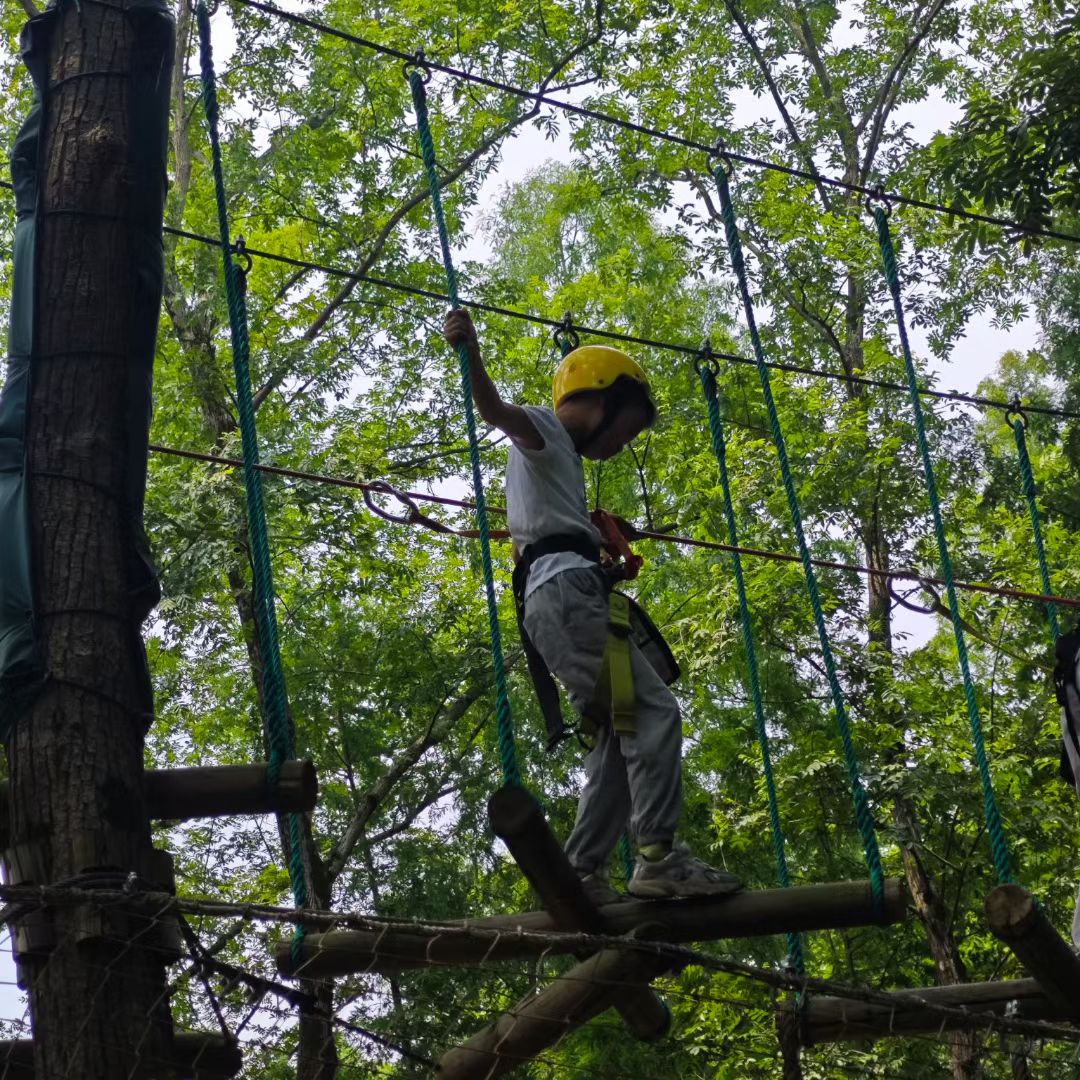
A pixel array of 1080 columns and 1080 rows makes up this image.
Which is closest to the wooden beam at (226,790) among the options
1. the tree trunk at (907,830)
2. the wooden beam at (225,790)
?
the wooden beam at (225,790)

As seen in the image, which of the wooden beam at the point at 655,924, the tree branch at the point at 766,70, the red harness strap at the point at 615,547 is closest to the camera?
the wooden beam at the point at 655,924

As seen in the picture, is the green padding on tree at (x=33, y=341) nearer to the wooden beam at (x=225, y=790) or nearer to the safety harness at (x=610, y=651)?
the wooden beam at (x=225, y=790)

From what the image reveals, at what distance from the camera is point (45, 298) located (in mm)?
2930

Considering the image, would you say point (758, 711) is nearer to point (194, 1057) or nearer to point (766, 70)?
point (194, 1057)

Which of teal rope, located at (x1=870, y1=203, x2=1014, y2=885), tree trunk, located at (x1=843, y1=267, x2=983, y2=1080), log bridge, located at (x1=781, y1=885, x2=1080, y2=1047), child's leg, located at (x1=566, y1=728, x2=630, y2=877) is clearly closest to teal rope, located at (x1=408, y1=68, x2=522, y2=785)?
child's leg, located at (x1=566, y1=728, x2=630, y2=877)

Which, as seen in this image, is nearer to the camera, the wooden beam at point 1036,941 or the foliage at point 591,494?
the wooden beam at point 1036,941

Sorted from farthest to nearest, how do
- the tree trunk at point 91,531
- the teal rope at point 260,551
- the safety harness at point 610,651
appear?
the safety harness at point 610,651
the teal rope at point 260,551
the tree trunk at point 91,531

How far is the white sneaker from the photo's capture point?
3068 mm

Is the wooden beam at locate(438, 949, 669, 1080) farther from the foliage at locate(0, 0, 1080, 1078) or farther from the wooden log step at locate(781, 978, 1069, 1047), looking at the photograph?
the foliage at locate(0, 0, 1080, 1078)

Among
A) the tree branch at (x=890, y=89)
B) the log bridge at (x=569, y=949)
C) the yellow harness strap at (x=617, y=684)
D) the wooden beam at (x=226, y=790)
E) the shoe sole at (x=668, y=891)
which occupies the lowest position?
the log bridge at (x=569, y=949)

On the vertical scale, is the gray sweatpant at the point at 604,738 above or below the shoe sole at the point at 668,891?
above

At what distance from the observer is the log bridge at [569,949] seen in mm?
2996

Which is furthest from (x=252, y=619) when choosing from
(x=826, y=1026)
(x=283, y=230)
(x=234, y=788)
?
(x=234, y=788)

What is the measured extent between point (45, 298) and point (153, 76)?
53cm
